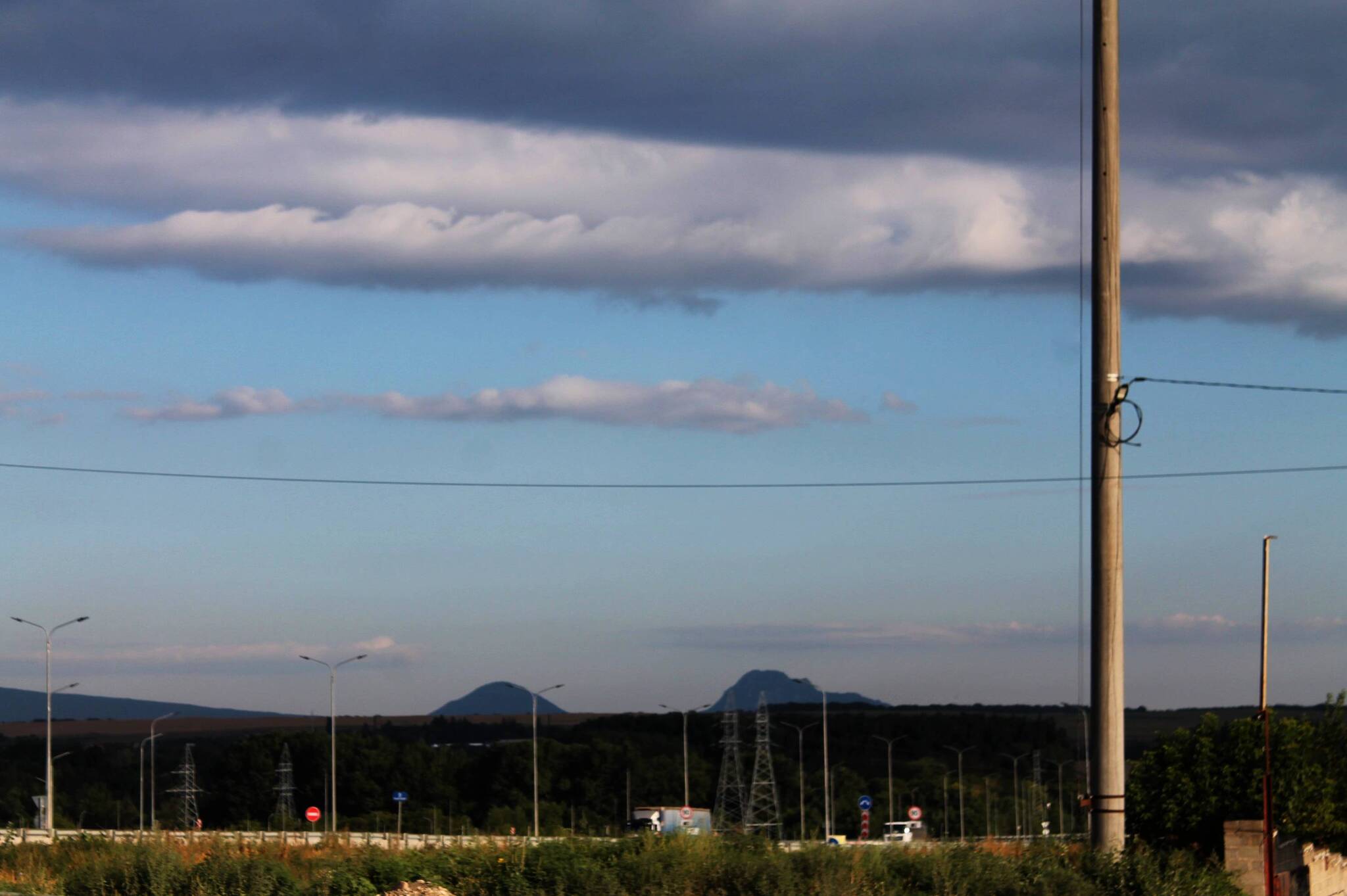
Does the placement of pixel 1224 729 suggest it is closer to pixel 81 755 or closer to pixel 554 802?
pixel 554 802

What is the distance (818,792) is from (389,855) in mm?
126755

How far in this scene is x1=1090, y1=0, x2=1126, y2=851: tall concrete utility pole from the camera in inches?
740

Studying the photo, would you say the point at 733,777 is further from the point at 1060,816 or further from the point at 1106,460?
the point at 1106,460

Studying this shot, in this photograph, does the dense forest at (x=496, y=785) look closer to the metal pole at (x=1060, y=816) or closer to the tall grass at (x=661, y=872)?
the metal pole at (x=1060, y=816)

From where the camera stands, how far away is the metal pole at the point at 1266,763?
23484 millimetres

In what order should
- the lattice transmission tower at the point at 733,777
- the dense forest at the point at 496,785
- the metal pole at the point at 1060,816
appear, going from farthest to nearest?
1. the dense forest at the point at 496,785
2. the lattice transmission tower at the point at 733,777
3. the metal pole at the point at 1060,816

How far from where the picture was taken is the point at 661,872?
20250 mm

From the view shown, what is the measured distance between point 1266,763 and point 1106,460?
950 cm

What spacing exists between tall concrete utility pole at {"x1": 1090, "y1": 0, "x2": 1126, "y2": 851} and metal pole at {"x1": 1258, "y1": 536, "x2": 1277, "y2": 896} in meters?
5.41

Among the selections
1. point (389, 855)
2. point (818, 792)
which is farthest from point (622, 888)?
point (818, 792)

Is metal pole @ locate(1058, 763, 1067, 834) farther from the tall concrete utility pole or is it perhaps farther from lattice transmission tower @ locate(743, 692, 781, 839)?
the tall concrete utility pole

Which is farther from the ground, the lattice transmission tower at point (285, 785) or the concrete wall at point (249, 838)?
the concrete wall at point (249, 838)

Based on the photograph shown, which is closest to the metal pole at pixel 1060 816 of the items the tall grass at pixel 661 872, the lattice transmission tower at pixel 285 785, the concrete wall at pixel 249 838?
the concrete wall at pixel 249 838

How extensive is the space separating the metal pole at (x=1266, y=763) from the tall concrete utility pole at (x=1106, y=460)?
5.41 meters
